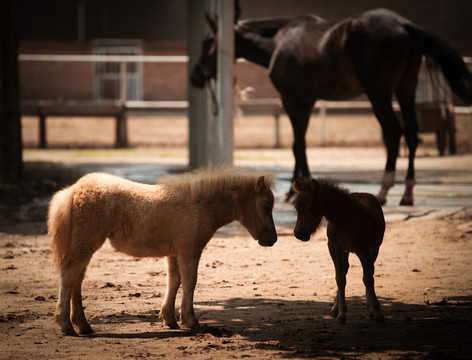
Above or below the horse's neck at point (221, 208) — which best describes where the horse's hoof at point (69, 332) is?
below

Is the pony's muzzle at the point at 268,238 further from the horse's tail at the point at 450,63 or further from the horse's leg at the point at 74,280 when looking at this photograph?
the horse's tail at the point at 450,63

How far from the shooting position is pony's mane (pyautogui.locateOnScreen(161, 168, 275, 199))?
5.74 metres

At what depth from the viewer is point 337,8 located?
3597 centimetres

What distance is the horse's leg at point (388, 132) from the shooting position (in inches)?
432

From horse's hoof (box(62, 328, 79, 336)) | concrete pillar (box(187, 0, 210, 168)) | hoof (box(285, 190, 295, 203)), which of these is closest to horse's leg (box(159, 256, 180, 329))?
horse's hoof (box(62, 328, 79, 336))

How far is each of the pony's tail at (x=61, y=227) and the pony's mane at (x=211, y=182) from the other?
2.36 ft

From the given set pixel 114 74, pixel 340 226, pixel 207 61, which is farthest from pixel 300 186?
pixel 114 74

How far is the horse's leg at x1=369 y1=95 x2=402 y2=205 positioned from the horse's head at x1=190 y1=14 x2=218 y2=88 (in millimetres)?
3170

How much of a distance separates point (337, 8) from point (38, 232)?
28103mm

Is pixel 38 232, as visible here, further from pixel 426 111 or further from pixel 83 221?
pixel 426 111

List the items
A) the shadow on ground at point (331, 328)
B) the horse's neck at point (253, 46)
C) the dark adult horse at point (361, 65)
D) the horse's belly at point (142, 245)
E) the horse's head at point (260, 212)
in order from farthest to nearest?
the horse's neck at point (253, 46) → the dark adult horse at point (361, 65) → the horse's head at point (260, 212) → the horse's belly at point (142, 245) → the shadow on ground at point (331, 328)

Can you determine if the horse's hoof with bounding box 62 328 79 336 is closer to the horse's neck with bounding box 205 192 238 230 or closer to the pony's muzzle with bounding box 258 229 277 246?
the horse's neck with bounding box 205 192 238 230

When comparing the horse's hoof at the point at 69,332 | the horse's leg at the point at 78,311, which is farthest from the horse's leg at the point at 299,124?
Answer: the horse's hoof at the point at 69,332

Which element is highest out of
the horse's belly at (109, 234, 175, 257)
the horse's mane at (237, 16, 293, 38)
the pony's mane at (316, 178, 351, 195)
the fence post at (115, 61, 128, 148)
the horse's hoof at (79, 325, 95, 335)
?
the horse's mane at (237, 16, 293, 38)
